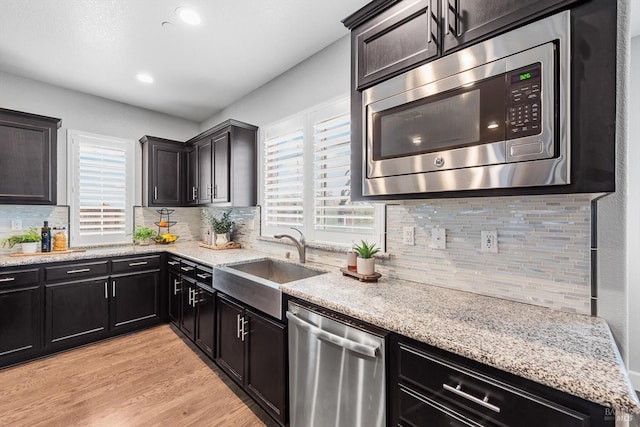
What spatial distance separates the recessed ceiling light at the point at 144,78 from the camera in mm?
2932

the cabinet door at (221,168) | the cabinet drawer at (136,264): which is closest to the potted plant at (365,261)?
the cabinet door at (221,168)

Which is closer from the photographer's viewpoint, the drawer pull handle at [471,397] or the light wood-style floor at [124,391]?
the drawer pull handle at [471,397]

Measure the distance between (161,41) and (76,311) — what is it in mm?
2718

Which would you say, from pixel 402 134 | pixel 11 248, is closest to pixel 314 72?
pixel 402 134

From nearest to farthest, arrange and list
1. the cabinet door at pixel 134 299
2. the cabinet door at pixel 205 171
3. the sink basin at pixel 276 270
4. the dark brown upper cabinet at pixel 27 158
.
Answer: the sink basin at pixel 276 270, the dark brown upper cabinet at pixel 27 158, the cabinet door at pixel 134 299, the cabinet door at pixel 205 171

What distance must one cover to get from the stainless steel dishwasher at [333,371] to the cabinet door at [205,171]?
7.56ft

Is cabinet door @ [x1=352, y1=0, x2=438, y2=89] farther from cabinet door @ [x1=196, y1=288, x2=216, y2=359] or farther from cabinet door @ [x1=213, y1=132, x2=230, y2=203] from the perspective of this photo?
cabinet door @ [x1=196, y1=288, x2=216, y2=359]

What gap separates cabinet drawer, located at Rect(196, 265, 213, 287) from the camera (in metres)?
2.54

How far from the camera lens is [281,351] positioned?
5.75ft

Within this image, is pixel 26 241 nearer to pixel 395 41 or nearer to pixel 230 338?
pixel 230 338

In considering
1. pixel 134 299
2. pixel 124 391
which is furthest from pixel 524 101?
pixel 134 299

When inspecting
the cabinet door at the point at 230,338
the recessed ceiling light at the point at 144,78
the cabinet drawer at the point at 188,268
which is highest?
the recessed ceiling light at the point at 144,78

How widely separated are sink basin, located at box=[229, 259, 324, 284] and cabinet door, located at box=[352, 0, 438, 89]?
1551 mm

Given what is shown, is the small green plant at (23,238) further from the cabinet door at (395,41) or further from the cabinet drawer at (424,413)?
the cabinet drawer at (424,413)
